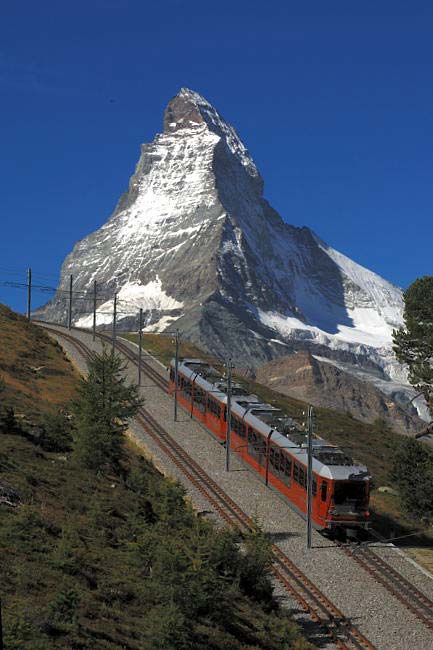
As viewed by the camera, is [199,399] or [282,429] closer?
[282,429]

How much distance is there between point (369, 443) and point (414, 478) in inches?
1134

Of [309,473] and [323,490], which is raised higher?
[309,473]

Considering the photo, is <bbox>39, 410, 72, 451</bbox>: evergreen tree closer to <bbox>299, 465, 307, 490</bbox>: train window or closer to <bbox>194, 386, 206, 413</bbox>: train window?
<bbox>299, 465, 307, 490</bbox>: train window

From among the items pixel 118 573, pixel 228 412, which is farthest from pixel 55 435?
pixel 118 573

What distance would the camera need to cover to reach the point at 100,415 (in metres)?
42.0

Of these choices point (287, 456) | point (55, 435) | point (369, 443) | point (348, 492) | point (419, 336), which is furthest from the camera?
point (369, 443)

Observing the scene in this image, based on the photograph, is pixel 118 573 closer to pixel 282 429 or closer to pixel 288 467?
pixel 288 467

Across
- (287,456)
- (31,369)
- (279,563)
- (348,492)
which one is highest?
(31,369)

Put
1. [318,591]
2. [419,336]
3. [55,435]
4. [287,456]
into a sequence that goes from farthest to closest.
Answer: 1. [419,336]
2. [55,435]
3. [287,456]
4. [318,591]

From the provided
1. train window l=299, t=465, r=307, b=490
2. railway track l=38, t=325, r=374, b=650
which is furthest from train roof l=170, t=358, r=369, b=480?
railway track l=38, t=325, r=374, b=650

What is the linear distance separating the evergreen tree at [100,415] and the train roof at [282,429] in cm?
767

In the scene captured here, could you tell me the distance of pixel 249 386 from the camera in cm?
9662

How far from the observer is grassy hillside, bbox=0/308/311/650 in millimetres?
21125

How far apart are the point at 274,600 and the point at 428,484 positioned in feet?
60.5
